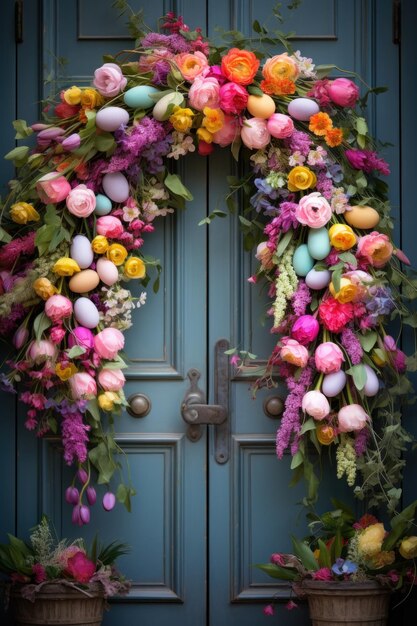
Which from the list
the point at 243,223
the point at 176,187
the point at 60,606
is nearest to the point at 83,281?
the point at 176,187

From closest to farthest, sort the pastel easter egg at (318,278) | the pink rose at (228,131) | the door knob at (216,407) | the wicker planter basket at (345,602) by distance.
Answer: the wicker planter basket at (345,602)
the pastel easter egg at (318,278)
the pink rose at (228,131)
the door knob at (216,407)

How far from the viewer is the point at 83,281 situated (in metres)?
3.54

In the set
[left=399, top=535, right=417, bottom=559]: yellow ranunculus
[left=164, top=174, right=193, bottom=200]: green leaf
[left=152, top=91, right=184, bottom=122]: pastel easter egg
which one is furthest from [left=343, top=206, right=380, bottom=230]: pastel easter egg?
[left=399, top=535, right=417, bottom=559]: yellow ranunculus

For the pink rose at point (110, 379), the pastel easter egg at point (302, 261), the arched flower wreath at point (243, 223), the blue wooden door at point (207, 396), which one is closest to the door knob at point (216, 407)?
the blue wooden door at point (207, 396)

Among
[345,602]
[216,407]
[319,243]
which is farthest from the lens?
[216,407]

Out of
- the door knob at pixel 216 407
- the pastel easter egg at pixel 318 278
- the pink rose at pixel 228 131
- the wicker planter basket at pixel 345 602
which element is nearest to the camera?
the wicker planter basket at pixel 345 602

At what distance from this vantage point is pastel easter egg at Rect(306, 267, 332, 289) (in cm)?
351

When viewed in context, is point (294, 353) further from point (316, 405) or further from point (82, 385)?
point (82, 385)

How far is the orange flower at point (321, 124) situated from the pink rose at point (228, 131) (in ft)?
0.78

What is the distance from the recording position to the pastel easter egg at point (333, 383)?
3.48 m

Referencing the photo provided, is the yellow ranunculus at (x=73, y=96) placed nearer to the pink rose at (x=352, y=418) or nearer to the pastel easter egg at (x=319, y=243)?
the pastel easter egg at (x=319, y=243)

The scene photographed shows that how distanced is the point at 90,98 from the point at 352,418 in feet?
4.09

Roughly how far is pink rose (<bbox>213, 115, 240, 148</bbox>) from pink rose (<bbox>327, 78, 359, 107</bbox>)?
30 cm

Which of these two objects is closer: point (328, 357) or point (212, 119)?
point (328, 357)
